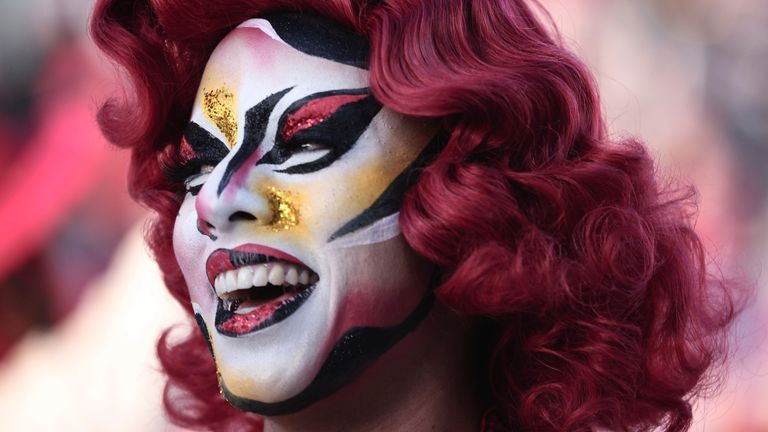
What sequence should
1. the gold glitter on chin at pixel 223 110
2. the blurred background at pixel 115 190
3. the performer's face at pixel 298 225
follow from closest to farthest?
the performer's face at pixel 298 225
the gold glitter on chin at pixel 223 110
the blurred background at pixel 115 190

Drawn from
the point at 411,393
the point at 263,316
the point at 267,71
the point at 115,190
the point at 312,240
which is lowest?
the point at 115,190

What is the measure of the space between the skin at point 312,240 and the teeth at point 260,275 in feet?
0.14

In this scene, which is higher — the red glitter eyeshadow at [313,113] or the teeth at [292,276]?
the red glitter eyeshadow at [313,113]

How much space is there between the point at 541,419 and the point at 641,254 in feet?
1.09

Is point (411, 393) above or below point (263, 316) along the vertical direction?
below

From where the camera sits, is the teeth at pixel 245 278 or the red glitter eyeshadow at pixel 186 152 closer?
the teeth at pixel 245 278

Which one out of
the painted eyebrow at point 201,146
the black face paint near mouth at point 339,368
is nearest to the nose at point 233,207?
the painted eyebrow at point 201,146

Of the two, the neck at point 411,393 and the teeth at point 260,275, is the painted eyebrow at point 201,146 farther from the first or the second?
the neck at point 411,393

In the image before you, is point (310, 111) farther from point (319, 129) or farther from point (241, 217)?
point (241, 217)

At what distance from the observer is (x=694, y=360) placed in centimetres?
173

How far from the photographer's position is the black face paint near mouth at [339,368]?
4.92ft

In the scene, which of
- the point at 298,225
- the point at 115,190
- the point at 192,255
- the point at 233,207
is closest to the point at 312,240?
the point at 298,225

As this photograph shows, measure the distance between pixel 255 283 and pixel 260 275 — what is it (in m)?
0.02

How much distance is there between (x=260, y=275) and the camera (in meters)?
1.52
